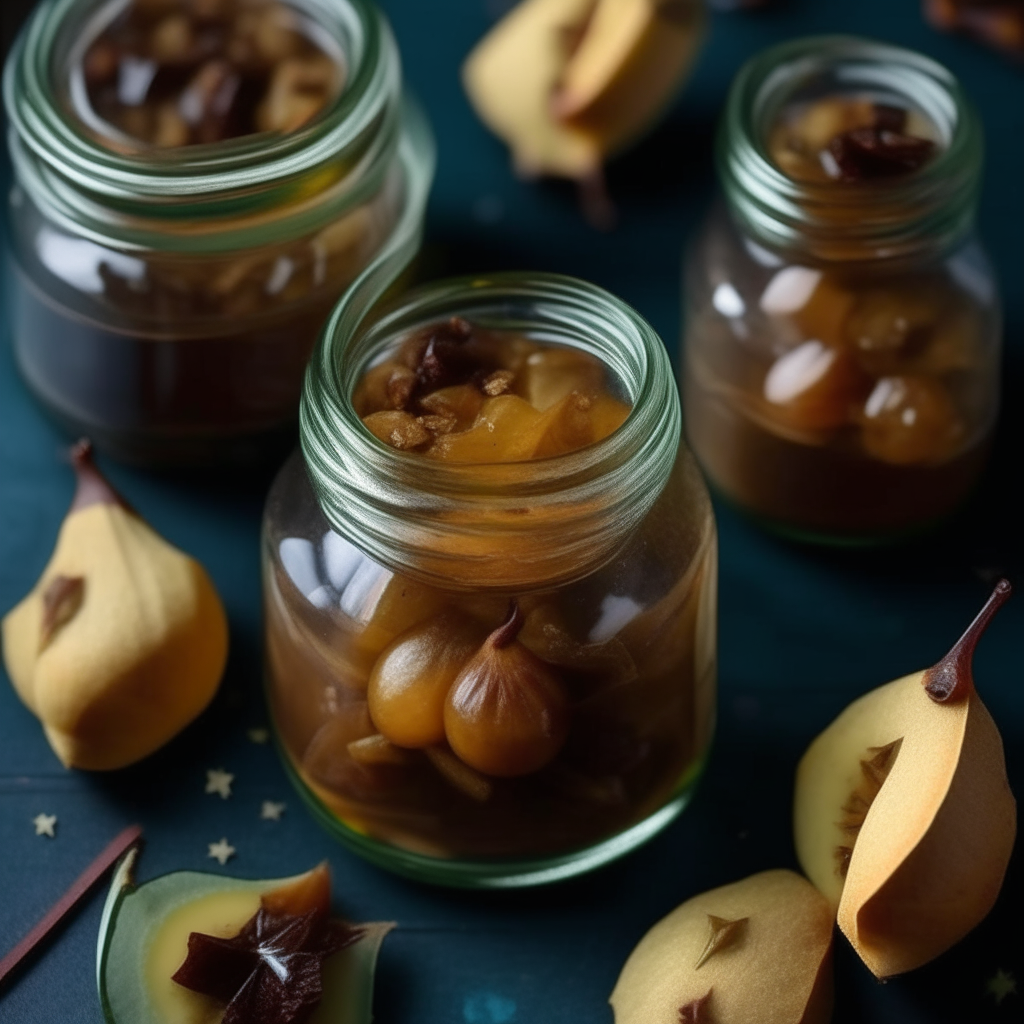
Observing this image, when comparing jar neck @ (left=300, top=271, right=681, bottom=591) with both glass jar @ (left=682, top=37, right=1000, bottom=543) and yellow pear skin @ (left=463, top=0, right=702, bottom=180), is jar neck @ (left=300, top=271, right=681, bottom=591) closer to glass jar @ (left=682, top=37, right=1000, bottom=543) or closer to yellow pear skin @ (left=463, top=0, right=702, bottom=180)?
glass jar @ (left=682, top=37, right=1000, bottom=543)

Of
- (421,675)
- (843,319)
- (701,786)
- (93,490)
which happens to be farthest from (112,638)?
(843,319)

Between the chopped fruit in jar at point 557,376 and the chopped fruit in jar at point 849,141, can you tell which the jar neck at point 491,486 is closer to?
the chopped fruit in jar at point 557,376

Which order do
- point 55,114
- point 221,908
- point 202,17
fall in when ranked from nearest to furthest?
point 221,908, point 55,114, point 202,17

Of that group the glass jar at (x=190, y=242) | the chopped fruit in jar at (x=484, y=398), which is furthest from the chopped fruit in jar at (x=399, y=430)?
the glass jar at (x=190, y=242)

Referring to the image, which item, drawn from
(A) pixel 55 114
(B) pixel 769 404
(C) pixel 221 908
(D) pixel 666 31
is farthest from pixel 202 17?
(C) pixel 221 908

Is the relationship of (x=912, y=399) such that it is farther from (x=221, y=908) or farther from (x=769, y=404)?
(x=221, y=908)

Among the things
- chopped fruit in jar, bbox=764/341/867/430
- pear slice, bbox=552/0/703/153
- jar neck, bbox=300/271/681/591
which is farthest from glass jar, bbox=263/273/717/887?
pear slice, bbox=552/0/703/153

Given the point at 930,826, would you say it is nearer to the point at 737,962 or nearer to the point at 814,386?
the point at 737,962
